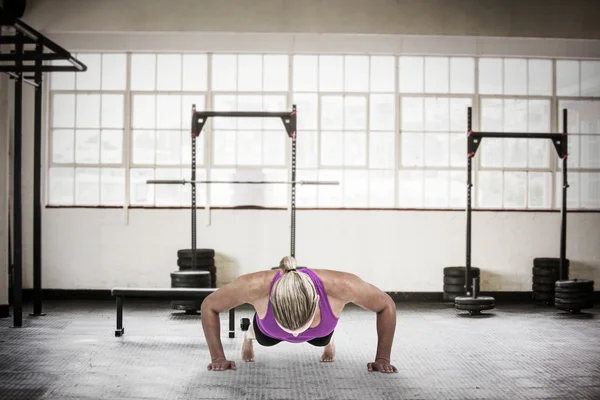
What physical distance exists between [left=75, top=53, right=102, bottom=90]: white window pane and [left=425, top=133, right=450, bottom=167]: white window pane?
3.91 m

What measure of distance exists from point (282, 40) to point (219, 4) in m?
0.82

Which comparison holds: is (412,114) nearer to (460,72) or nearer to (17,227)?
(460,72)

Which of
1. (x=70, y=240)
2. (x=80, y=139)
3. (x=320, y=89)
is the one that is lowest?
(x=70, y=240)

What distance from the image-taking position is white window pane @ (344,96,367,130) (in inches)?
279

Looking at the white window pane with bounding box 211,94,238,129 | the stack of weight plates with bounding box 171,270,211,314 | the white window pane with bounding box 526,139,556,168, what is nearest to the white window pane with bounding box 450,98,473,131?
the white window pane with bounding box 526,139,556,168

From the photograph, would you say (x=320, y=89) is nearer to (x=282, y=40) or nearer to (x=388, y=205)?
(x=282, y=40)

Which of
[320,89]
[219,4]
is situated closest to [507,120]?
[320,89]

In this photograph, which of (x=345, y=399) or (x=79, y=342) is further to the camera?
(x=79, y=342)

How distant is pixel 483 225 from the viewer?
23.0 feet

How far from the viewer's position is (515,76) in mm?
7152

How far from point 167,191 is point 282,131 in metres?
1.52

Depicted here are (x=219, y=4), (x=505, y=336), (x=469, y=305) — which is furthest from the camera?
(x=219, y=4)

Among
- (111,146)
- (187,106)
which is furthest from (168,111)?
(111,146)

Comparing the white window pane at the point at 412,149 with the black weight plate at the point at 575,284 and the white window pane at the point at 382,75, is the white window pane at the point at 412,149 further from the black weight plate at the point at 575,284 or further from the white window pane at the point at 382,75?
the black weight plate at the point at 575,284
